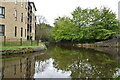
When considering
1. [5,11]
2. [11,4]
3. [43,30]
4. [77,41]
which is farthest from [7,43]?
[43,30]

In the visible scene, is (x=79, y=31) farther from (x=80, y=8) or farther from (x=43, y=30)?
(x=43, y=30)

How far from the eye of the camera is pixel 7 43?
53.5 feet

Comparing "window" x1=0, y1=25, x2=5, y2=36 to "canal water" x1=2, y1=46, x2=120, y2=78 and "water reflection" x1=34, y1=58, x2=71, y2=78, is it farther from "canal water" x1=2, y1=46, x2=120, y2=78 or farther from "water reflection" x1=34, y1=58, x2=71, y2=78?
"water reflection" x1=34, y1=58, x2=71, y2=78

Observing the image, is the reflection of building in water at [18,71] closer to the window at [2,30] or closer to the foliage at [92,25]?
the window at [2,30]

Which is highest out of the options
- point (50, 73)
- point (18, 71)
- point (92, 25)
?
point (92, 25)

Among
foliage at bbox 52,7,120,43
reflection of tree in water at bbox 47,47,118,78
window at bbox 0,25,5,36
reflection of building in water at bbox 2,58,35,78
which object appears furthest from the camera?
foliage at bbox 52,7,120,43

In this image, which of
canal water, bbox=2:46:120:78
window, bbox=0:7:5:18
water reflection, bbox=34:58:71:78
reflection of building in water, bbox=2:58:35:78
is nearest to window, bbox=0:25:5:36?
window, bbox=0:7:5:18

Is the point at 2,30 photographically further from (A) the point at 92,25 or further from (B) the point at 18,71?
(A) the point at 92,25

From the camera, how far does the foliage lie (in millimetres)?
35156

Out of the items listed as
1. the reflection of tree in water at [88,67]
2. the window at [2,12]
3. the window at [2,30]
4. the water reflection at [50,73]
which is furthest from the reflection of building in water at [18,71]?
the window at [2,12]

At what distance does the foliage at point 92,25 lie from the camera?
35.2 m

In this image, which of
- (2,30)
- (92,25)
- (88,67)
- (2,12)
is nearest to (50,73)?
(88,67)

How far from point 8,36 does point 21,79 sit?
15.1 m

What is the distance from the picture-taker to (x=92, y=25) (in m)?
36.8
